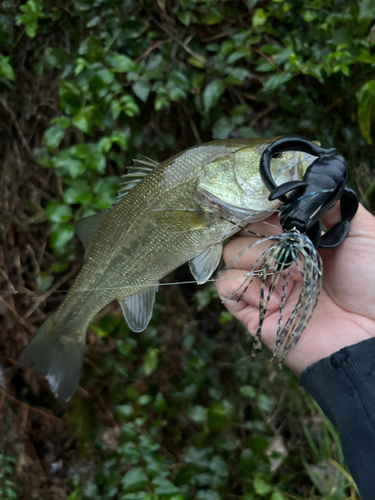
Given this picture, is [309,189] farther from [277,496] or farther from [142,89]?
[277,496]

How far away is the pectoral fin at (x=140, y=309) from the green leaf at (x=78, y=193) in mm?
515

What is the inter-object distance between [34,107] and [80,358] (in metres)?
1.46

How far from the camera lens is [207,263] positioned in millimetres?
1325

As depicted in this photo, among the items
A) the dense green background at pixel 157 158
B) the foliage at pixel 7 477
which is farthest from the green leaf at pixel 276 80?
the foliage at pixel 7 477

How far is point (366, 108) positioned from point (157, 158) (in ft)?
3.30

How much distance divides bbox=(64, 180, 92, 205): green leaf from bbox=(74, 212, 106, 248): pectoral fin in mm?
217

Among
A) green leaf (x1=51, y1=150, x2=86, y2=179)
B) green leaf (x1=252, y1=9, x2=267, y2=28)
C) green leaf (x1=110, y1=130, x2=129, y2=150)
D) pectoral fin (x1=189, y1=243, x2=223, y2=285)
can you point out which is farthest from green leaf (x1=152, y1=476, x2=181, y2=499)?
green leaf (x1=252, y1=9, x2=267, y2=28)

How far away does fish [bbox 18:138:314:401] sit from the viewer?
3.93 feet

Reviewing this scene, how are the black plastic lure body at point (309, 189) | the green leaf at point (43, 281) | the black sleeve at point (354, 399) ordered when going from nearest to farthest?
the black plastic lure body at point (309, 189) < the black sleeve at point (354, 399) < the green leaf at point (43, 281)

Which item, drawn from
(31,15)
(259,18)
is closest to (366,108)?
(259,18)

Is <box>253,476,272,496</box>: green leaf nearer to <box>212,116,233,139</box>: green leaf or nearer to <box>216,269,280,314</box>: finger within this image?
<box>216,269,280,314</box>: finger

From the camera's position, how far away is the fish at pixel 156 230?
3.93 feet

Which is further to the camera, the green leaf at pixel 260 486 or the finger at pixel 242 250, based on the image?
the green leaf at pixel 260 486

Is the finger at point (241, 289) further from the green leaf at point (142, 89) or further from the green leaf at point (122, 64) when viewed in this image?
the green leaf at point (122, 64)
